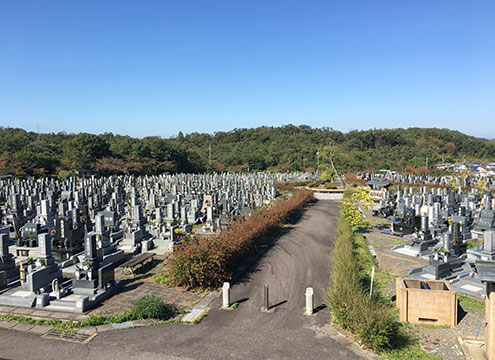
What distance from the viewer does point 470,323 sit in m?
9.62

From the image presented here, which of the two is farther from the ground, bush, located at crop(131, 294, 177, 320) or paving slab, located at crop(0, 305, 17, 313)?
bush, located at crop(131, 294, 177, 320)

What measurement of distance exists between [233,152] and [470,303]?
7860 cm

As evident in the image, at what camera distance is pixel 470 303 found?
1094 cm

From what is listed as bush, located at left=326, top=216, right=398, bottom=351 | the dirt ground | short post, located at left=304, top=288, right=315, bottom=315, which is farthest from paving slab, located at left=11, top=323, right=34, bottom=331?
the dirt ground

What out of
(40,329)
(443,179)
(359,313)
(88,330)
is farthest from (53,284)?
(443,179)

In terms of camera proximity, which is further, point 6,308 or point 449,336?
point 6,308

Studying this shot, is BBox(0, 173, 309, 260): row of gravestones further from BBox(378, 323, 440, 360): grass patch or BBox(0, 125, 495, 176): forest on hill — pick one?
BBox(0, 125, 495, 176): forest on hill

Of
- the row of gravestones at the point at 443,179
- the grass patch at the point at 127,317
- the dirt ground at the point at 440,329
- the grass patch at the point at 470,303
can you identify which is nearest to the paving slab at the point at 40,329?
the grass patch at the point at 127,317

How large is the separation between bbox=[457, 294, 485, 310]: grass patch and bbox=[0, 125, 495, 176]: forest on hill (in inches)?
1935

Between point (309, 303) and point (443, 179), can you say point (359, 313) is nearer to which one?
point (309, 303)

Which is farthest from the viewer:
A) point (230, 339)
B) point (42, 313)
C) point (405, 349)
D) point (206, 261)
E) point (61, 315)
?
point (206, 261)

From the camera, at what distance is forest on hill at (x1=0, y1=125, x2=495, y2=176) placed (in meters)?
52.8

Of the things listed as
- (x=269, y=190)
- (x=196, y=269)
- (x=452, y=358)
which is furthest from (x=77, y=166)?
(x=452, y=358)

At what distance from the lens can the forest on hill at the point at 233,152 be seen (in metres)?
52.8
